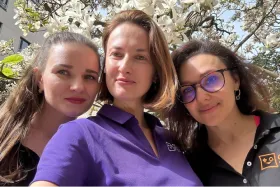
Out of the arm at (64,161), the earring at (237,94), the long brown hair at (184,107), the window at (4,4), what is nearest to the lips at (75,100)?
the arm at (64,161)

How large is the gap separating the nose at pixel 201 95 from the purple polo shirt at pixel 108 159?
32cm

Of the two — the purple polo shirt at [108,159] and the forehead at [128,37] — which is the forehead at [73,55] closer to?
the forehead at [128,37]

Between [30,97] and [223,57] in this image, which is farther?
[223,57]

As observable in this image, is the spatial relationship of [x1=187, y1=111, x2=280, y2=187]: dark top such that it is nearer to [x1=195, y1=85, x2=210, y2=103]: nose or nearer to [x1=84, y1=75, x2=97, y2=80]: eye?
[x1=195, y1=85, x2=210, y2=103]: nose

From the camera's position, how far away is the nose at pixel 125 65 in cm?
139

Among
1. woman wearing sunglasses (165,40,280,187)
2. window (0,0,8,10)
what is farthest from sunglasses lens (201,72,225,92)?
window (0,0,8,10)

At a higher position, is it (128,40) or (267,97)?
(128,40)

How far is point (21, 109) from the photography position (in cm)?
162

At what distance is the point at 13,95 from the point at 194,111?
3.08 feet

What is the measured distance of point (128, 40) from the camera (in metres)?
1.47

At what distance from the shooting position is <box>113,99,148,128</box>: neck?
155 cm

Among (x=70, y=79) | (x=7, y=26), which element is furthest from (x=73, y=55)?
(x=7, y=26)

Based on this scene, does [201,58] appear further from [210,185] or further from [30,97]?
[30,97]

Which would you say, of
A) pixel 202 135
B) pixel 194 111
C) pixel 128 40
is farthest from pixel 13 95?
pixel 202 135
